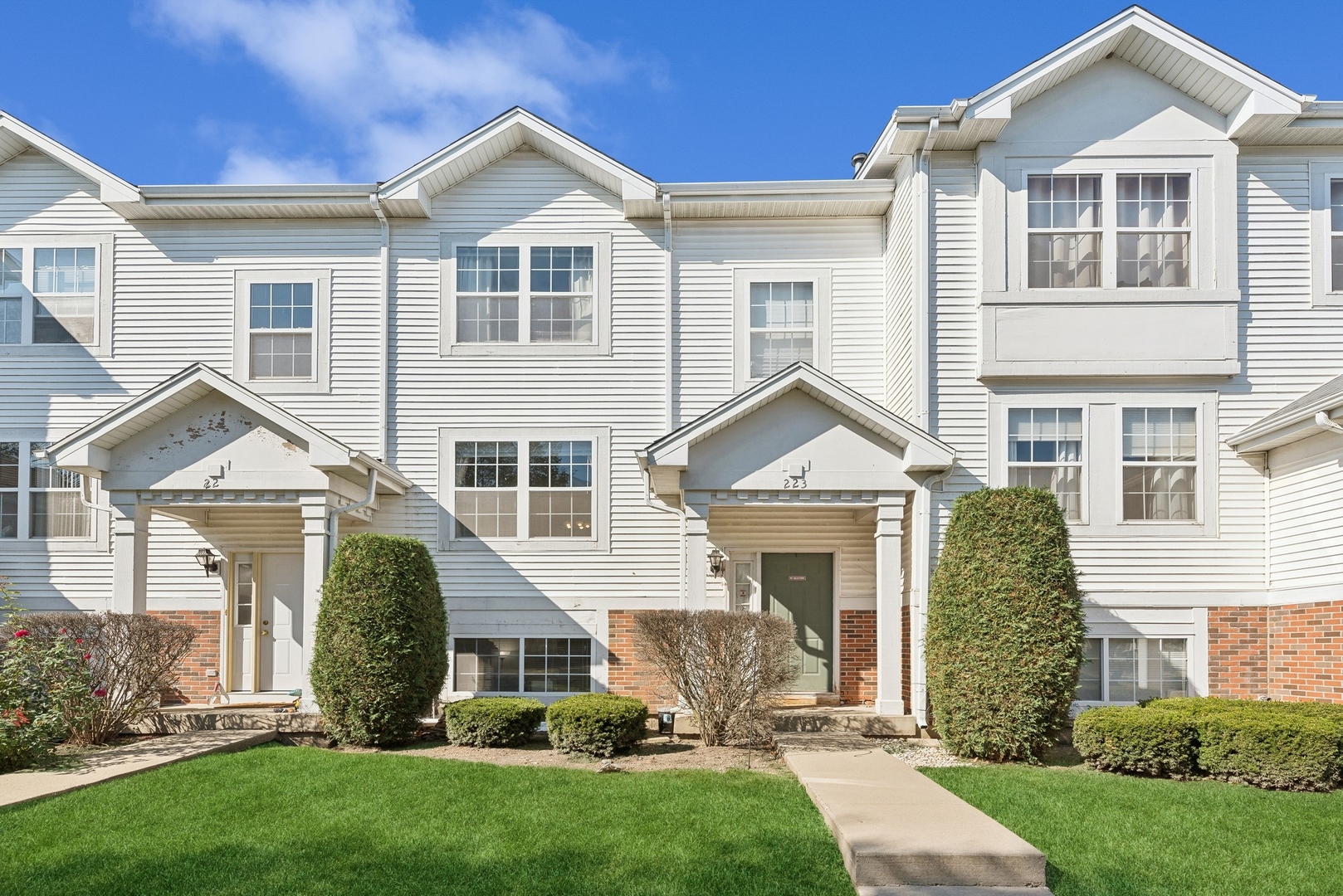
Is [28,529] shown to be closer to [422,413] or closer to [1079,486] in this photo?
[422,413]

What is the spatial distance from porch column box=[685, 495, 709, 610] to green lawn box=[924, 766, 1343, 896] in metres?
3.50

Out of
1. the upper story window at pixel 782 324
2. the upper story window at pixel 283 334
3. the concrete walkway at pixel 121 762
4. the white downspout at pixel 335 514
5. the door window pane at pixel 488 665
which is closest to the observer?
the concrete walkway at pixel 121 762

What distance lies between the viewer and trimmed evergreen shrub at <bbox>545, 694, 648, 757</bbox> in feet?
35.6

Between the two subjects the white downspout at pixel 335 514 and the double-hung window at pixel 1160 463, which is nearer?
the white downspout at pixel 335 514

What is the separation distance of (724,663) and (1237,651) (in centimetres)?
641

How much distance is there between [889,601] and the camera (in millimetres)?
12531

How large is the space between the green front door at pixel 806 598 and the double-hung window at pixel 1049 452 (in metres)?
2.96

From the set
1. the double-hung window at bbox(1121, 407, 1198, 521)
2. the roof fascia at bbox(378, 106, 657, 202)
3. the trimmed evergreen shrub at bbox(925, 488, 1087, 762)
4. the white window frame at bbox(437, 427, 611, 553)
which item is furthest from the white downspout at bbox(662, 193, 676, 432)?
the double-hung window at bbox(1121, 407, 1198, 521)

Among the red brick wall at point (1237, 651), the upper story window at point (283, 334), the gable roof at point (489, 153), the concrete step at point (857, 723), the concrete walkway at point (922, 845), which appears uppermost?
the gable roof at point (489, 153)

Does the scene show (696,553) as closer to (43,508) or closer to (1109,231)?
(1109,231)

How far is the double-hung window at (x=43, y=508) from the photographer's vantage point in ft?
47.7

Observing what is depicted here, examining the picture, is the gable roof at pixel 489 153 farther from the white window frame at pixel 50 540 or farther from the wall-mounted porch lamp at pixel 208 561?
the white window frame at pixel 50 540

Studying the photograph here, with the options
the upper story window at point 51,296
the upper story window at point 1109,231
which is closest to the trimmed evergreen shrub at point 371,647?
the upper story window at point 51,296

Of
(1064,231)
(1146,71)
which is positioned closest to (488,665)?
(1064,231)
